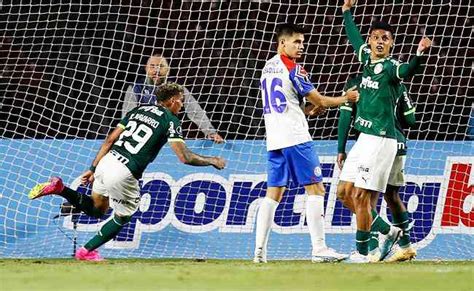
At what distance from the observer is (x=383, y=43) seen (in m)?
9.54

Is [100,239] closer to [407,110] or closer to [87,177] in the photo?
[87,177]

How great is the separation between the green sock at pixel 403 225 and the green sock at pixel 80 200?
269 cm

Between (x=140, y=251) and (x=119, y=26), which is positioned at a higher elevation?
(x=119, y=26)

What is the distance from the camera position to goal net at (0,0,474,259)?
1120cm

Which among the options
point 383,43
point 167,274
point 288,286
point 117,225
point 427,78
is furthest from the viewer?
point 427,78

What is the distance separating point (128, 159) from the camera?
34.2ft

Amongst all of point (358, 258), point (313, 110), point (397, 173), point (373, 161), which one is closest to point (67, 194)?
point (313, 110)

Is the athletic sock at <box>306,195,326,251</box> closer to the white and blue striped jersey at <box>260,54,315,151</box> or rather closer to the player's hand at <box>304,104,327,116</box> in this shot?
the white and blue striped jersey at <box>260,54,315,151</box>

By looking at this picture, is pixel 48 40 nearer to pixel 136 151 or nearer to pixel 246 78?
pixel 246 78

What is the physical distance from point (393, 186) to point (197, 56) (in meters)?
3.76

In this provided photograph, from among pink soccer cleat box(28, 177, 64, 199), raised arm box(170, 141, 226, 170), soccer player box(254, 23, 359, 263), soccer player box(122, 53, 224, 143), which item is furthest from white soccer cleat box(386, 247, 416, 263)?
pink soccer cleat box(28, 177, 64, 199)

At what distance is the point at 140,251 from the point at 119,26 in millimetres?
3261

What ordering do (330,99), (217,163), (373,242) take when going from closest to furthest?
1. (330,99)
2. (217,163)
3. (373,242)

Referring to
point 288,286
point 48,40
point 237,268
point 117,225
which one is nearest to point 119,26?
point 48,40
